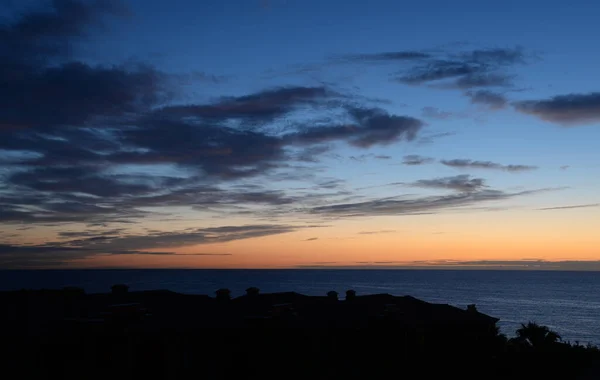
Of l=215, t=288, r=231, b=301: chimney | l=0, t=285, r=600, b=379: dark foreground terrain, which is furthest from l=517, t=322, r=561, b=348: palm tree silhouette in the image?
l=215, t=288, r=231, b=301: chimney

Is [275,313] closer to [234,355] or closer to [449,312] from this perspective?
[234,355]

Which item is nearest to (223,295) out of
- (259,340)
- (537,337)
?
(259,340)

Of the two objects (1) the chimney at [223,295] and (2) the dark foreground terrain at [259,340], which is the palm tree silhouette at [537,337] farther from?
(1) the chimney at [223,295]

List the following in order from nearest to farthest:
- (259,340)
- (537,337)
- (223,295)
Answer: (259,340), (223,295), (537,337)

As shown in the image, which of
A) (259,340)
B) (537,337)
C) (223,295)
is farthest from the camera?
(537,337)

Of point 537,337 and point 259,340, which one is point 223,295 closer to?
point 259,340

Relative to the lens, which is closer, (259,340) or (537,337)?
(259,340)

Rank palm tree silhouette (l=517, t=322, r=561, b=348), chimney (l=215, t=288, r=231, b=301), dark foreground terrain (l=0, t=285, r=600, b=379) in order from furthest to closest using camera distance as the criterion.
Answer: palm tree silhouette (l=517, t=322, r=561, b=348)
chimney (l=215, t=288, r=231, b=301)
dark foreground terrain (l=0, t=285, r=600, b=379)

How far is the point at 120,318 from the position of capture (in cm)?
2570

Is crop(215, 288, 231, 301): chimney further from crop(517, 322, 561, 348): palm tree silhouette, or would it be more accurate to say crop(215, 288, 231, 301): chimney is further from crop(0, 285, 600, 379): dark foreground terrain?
crop(517, 322, 561, 348): palm tree silhouette

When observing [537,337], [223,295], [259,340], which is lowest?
[537,337]

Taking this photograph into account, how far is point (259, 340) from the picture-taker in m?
29.8

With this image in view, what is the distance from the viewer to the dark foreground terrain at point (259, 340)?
78.7ft

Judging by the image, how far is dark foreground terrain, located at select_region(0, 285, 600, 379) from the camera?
945 inches
